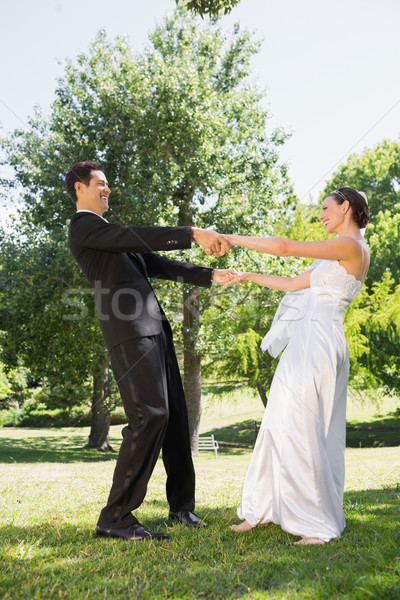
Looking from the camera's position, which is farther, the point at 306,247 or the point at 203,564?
the point at 306,247

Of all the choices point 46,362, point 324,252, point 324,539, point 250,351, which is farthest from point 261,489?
point 250,351

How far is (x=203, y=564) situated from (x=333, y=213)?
9.03ft

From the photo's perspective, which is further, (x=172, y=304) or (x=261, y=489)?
(x=172, y=304)

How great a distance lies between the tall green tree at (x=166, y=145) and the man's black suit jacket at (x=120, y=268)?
33.6 feet

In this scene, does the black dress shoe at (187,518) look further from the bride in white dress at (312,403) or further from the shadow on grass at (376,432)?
the shadow on grass at (376,432)

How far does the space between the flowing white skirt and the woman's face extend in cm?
71

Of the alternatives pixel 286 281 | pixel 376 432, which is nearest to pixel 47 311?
pixel 286 281

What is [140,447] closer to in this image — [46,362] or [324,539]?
[324,539]

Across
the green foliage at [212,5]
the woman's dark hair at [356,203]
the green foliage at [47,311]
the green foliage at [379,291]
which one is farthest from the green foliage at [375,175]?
the woman's dark hair at [356,203]

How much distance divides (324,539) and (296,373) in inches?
44.8

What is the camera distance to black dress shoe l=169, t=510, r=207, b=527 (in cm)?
388

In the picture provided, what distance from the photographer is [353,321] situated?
1925 cm

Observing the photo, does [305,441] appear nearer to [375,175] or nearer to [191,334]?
[191,334]

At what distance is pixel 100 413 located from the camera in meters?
20.1
